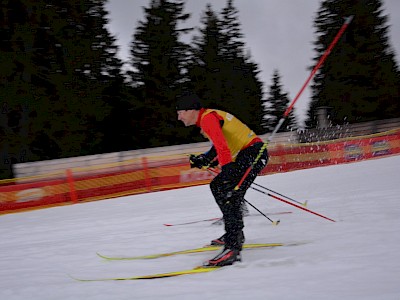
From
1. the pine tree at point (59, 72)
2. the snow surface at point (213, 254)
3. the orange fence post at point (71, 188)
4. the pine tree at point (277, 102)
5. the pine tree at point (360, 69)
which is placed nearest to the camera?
the snow surface at point (213, 254)

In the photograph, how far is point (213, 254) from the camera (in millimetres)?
4516

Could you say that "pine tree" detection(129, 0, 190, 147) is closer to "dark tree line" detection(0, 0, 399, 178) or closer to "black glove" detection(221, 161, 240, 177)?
"dark tree line" detection(0, 0, 399, 178)

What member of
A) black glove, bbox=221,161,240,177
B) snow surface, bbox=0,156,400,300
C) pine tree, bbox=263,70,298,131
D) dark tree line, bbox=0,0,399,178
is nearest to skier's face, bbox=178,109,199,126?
black glove, bbox=221,161,240,177

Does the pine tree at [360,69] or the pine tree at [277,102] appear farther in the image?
the pine tree at [277,102]

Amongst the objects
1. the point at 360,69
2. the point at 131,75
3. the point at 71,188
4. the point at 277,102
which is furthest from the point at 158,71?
the point at 277,102

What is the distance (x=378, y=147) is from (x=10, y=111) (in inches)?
739

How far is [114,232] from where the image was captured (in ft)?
21.6

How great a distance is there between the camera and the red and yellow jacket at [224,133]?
3943 millimetres

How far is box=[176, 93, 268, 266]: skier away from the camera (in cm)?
397

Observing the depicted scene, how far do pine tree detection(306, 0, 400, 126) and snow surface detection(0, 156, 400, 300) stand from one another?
2690 cm

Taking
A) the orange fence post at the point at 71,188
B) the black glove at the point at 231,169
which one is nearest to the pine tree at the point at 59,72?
the orange fence post at the point at 71,188

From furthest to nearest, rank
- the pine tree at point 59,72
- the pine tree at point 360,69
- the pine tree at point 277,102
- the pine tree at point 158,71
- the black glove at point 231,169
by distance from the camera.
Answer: the pine tree at point 277,102, the pine tree at point 360,69, the pine tree at point 158,71, the pine tree at point 59,72, the black glove at point 231,169

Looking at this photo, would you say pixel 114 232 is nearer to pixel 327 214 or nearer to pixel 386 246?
pixel 327 214

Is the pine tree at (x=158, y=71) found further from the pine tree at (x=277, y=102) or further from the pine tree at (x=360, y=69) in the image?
the pine tree at (x=277, y=102)
